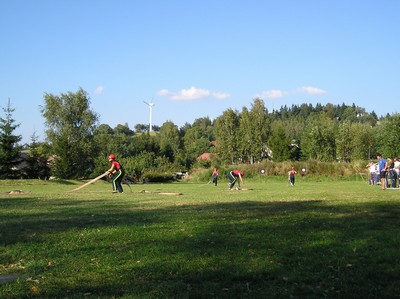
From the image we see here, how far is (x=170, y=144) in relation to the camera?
4855 inches

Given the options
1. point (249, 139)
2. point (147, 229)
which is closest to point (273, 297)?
point (147, 229)

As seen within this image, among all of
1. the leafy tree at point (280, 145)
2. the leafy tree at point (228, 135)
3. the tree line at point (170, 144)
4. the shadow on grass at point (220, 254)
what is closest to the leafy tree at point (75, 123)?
the tree line at point (170, 144)

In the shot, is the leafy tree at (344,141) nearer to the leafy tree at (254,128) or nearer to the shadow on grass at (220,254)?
the leafy tree at (254,128)

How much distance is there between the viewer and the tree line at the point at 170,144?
62781 mm

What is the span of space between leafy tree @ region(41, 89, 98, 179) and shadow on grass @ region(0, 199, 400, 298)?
6015 cm

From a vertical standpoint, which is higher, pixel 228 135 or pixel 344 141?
pixel 228 135

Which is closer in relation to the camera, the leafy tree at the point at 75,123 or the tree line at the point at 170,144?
the tree line at the point at 170,144

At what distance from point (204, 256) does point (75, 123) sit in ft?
230

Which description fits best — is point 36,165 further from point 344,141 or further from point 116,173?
point 344,141

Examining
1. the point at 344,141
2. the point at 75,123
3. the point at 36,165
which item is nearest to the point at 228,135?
the point at 344,141

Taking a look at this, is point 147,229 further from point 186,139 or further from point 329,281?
point 186,139

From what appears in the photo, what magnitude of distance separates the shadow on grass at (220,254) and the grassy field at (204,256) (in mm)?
17

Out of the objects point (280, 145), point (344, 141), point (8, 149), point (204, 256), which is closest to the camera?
point (204, 256)

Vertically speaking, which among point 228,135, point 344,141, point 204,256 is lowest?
point 204,256
